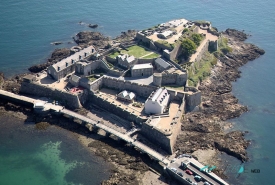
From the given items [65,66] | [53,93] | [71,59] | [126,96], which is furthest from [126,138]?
[71,59]

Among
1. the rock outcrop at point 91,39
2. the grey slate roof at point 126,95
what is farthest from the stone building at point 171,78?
the rock outcrop at point 91,39

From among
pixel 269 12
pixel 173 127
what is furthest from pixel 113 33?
pixel 269 12

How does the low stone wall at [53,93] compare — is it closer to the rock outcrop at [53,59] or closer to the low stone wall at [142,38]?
the rock outcrop at [53,59]

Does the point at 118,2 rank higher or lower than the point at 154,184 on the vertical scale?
higher

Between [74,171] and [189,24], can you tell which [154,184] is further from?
[189,24]

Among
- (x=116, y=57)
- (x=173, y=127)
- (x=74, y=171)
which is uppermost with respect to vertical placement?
(x=116, y=57)

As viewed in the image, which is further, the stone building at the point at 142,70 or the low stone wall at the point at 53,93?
the stone building at the point at 142,70
